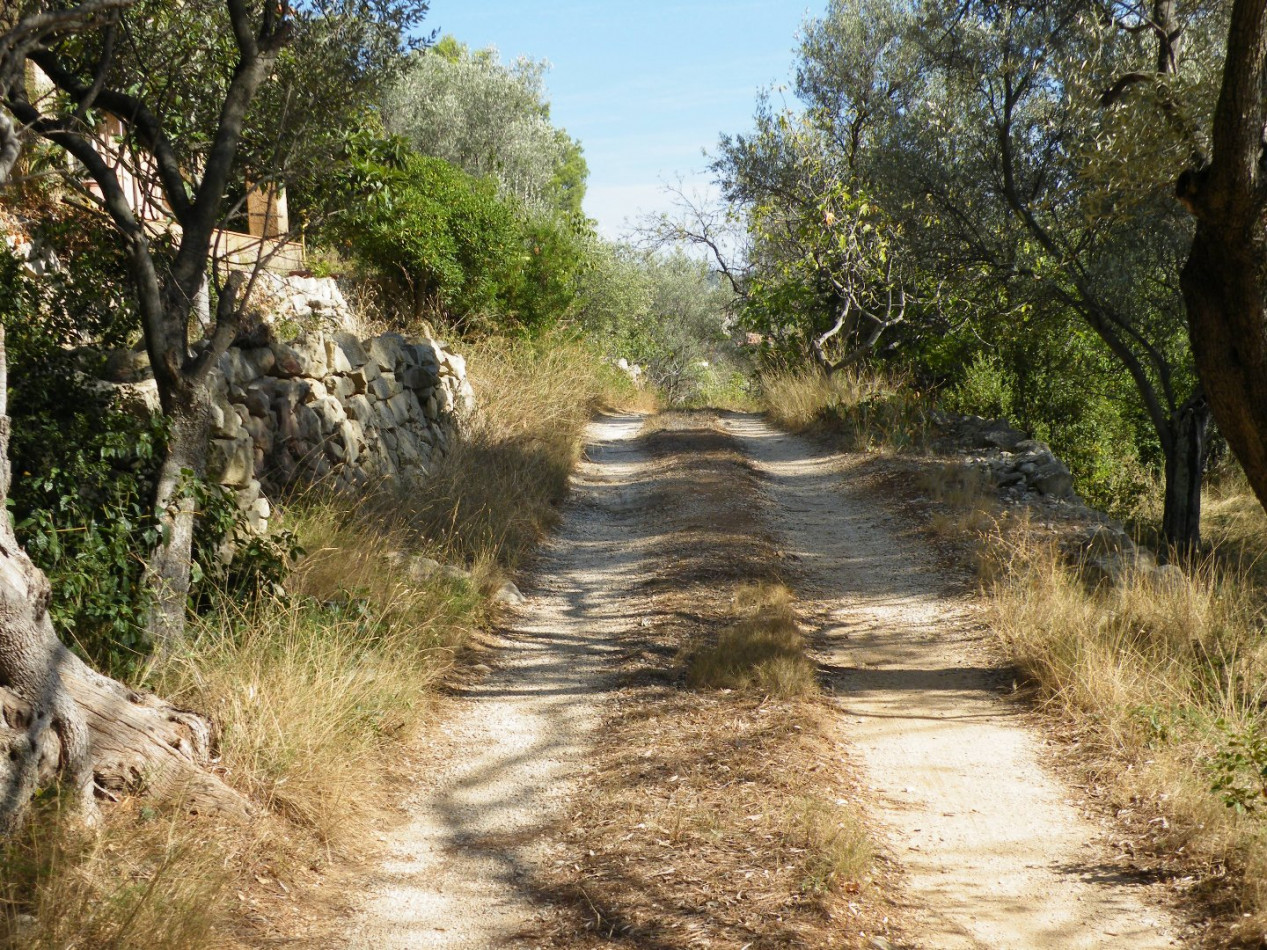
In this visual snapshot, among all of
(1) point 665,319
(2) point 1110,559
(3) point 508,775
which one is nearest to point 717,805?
(3) point 508,775

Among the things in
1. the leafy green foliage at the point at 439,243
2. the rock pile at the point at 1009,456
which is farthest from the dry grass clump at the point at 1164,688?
the leafy green foliage at the point at 439,243

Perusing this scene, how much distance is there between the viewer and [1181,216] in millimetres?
10852

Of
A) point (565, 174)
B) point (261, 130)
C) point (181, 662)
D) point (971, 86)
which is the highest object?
point (565, 174)

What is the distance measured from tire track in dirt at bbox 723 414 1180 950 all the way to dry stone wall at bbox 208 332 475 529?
168 inches

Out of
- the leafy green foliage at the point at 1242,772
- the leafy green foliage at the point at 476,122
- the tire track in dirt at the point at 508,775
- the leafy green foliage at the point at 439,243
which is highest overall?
the leafy green foliage at the point at 476,122

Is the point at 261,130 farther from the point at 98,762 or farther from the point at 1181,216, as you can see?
the point at 1181,216

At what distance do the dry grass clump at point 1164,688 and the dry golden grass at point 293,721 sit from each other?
3.79m

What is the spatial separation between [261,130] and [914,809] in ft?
18.8

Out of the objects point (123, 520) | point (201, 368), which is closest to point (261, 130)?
point (201, 368)

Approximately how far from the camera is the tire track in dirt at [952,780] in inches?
166

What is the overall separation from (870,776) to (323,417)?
19.4 ft

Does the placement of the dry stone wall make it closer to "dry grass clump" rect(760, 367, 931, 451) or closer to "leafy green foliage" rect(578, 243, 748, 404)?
"dry grass clump" rect(760, 367, 931, 451)

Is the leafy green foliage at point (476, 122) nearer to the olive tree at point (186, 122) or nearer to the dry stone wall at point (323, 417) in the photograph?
the dry stone wall at point (323, 417)

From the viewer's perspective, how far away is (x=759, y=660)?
6.81 meters
